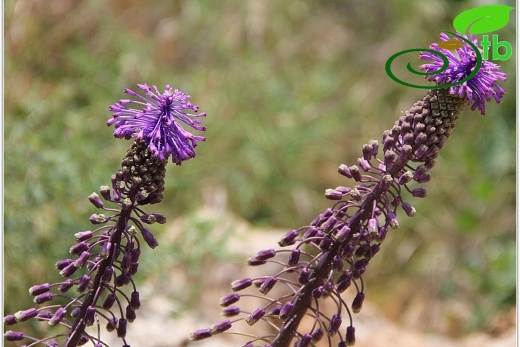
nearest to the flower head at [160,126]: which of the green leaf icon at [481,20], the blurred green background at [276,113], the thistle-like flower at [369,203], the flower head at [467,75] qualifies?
the thistle-like flower at [369,203]

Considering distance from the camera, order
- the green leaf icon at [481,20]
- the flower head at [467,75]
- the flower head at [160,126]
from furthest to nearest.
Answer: the green leaf icon at [481,20] → the flower head at [467,75] → the flower head at [160,126]

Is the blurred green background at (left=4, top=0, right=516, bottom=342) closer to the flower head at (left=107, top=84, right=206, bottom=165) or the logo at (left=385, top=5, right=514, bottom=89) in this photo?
the logo at (left=385, top=5, right=514, bottom=89)

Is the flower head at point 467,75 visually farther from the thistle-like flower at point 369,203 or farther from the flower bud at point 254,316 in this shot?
the flower bud at point 254,316

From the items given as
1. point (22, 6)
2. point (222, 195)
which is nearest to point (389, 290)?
point (222, 195)

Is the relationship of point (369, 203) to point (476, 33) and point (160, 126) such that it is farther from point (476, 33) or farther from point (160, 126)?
point (476, 33)

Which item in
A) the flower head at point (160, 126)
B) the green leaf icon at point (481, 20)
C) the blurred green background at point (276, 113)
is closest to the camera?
the flower head at point (160, 126)

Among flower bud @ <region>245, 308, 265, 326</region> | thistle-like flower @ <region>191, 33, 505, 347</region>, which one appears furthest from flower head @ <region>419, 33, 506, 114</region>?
flower bud @ <region>245, 308, 265, 326</region>

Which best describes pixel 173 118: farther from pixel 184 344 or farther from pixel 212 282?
pixel 212 282

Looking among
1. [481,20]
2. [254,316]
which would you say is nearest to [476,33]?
[481,20]
